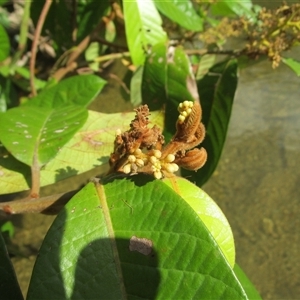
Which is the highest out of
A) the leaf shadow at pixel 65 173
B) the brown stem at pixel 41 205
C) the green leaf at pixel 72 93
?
the brown stem at pixel 41 205

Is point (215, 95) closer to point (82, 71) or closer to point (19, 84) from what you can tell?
point (82, 71)

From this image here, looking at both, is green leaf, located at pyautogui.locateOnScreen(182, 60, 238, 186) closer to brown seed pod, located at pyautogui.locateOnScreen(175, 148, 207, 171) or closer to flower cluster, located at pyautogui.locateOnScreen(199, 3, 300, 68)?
flower cluster, located at pyautogui.locateOnScreen(199, 3, 300, 68)

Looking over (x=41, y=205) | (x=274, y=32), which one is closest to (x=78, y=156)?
(x=41, y=205)

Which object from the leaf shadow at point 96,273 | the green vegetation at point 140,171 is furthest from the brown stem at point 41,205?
the leaf shadow at point 96,273

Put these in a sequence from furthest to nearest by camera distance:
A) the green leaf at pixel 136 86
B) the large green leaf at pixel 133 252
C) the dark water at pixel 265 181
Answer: the dark water at pixel 265 181 → the green leaf at pixel 136 86 → the large green leaf at pixel 133 252

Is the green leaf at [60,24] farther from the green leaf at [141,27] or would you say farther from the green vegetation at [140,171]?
the green leaf at [141,27]
